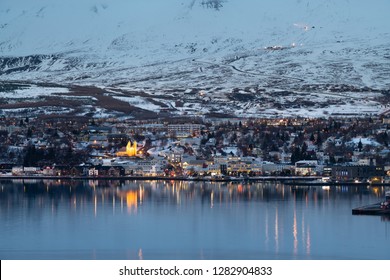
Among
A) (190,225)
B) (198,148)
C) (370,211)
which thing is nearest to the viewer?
(190,225)

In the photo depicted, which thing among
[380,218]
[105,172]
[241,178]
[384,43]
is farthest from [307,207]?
[384,43]

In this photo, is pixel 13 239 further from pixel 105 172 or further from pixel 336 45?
pixel 336 45

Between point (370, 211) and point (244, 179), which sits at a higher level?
point (244, 179)

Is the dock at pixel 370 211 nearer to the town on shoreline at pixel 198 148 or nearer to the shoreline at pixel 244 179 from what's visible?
the shoreline at pixel 244 179

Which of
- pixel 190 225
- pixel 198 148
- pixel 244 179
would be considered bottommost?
pixel 190 225

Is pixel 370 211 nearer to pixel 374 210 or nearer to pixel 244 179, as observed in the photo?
pixel 374 210

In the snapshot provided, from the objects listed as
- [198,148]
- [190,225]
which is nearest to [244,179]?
[198,148]

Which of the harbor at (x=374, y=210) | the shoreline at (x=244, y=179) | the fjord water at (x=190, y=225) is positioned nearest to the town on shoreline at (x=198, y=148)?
the shoreline at (x=244, y=179)
